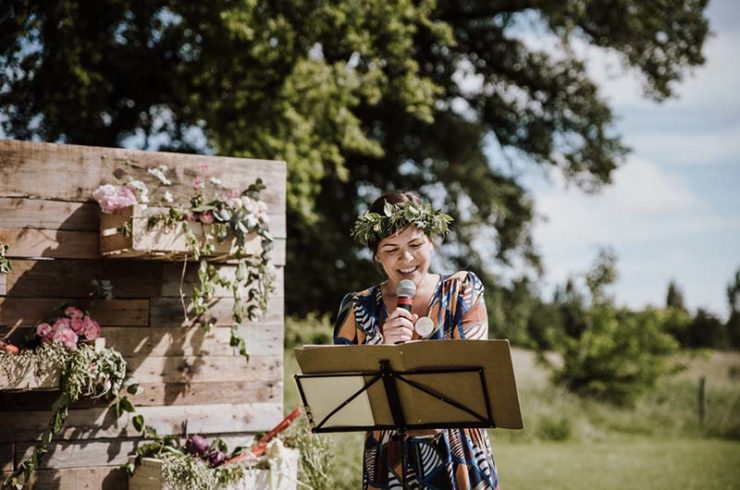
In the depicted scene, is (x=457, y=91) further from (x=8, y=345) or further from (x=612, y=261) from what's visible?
(x=8, y=345)

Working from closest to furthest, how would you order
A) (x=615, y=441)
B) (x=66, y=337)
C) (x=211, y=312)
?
(x=66, y=337) → (x=211, y=312) → (x=615, y=441)

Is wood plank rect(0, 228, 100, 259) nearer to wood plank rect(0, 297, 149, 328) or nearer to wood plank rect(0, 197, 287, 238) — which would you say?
wood plank rect(0, 197, 287, 238)

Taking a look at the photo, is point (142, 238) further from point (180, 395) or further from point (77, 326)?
point (180, 395)

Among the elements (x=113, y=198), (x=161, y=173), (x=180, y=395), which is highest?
(x=161, y=173)

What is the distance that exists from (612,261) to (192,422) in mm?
12390

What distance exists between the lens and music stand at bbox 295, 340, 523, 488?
2.73 metres

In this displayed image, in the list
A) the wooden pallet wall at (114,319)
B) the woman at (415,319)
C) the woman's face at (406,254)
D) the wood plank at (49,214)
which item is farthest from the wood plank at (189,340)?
the woman's face at (406,254)

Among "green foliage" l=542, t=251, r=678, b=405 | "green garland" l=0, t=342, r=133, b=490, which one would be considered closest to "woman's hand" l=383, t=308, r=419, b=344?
"green garland" l=0, t=342, r=133, b=490

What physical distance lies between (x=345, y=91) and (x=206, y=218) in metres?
6.07

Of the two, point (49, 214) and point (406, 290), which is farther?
point (49, 214)

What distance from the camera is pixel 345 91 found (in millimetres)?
10023

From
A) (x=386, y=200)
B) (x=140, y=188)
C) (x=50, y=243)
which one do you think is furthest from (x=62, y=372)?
(x=386, y=200)

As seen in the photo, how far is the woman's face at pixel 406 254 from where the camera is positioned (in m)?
3.21

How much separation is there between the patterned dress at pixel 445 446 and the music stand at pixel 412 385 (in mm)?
158
